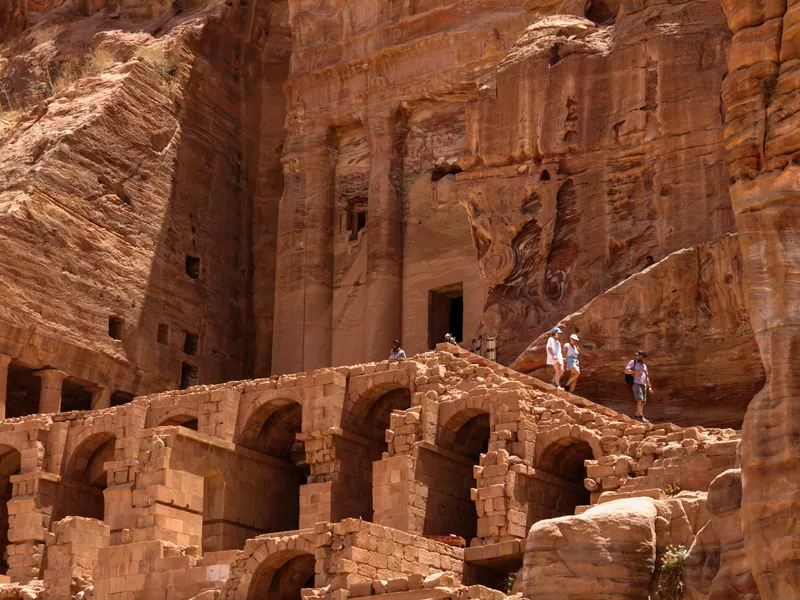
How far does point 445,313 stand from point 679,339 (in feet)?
45.2

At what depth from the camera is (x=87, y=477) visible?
4003 cm

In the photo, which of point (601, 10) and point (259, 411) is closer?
point (259, 411)

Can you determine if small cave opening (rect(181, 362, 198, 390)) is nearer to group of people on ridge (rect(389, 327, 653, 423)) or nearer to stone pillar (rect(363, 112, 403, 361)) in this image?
stone pillar (rect(363, 112, 403, 361))

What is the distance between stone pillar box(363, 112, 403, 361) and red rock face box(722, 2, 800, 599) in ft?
95.0

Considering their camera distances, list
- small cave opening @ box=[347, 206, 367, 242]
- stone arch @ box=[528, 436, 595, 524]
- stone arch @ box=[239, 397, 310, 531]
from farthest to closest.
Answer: small cave opening @ box=[347, 206, 367, 242] → stone arch @ box=[239, 397, 310, 531] → stone arch @ box=[528, 436, 595, 524]

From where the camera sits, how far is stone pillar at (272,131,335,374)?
4997 centimetres

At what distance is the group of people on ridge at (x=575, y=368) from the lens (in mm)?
33375

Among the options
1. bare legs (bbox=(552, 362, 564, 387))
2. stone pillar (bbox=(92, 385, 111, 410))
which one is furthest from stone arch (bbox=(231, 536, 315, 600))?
stone pillar (bbox=(92, 385, 111, 410))

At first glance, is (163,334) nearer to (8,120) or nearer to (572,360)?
(8,120)

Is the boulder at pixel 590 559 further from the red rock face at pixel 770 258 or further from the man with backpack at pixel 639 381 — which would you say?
the man with backpack at pixel 639 381

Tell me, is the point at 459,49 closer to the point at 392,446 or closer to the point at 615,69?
the point at 615,69

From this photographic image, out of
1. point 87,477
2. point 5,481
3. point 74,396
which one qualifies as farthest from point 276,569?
point 74,396

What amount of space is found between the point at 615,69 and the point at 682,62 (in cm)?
173

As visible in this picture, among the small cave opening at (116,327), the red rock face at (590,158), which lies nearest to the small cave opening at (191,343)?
the small cave opening at (116,327)
